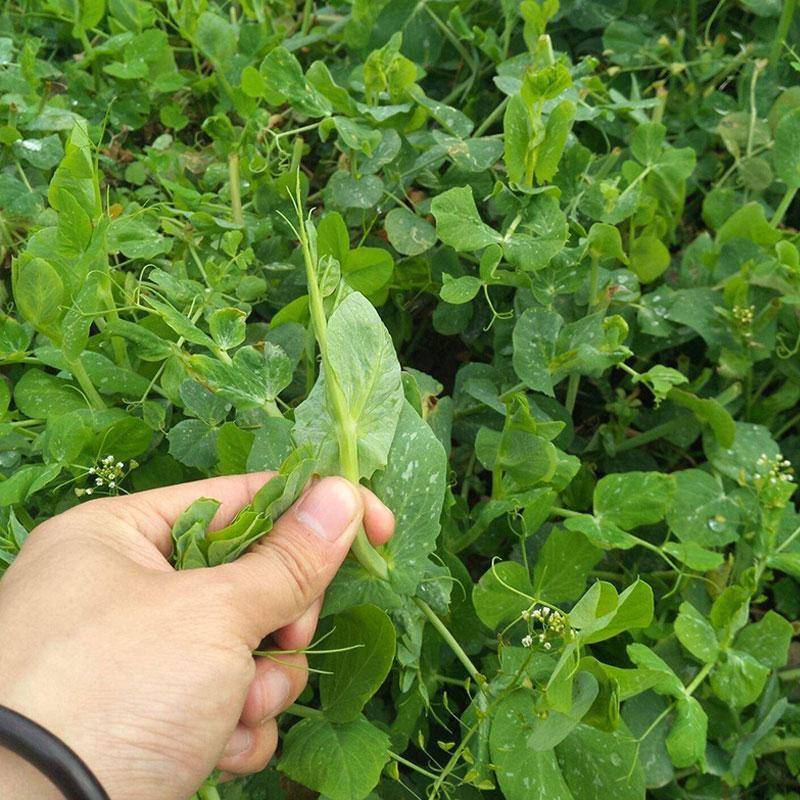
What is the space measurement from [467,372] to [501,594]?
0.37 metres

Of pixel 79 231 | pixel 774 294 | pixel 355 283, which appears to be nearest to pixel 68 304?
pixel 79 231

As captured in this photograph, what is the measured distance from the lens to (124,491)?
1.14 meters

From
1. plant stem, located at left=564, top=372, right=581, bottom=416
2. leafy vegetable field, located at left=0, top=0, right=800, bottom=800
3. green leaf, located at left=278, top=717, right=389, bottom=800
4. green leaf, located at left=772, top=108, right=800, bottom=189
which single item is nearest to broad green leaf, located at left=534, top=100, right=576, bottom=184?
leafy vegetable field, located at left=0, top=0, right=800, bottom=800

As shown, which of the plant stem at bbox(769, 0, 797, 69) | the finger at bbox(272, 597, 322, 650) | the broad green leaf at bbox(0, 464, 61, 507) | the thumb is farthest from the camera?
the plant stem at bbox(769, 0, 797, 69)

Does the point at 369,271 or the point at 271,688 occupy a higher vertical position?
the point at 369,271

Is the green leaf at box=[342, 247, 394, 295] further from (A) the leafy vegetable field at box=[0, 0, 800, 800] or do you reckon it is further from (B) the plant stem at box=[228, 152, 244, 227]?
(B) the plant stem at box=[228, 152, 244, 227]

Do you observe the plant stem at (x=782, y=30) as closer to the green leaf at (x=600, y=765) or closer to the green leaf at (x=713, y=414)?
the green leaf at (x=713, y=414)

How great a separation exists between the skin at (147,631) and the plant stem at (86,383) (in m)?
0.23

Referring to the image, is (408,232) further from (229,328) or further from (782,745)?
(782,745)

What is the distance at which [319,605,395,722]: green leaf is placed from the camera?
919mm

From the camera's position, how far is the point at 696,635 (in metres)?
1.06

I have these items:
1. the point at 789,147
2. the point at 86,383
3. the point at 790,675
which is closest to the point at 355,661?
the point at 86,383

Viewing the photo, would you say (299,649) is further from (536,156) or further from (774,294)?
(774,294)

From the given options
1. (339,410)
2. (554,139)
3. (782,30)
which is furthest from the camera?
(782,30)
